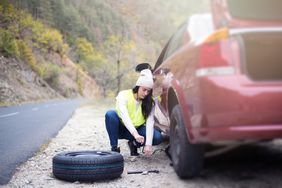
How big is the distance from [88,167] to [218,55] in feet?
6.16

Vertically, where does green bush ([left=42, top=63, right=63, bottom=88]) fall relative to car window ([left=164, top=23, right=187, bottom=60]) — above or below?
below

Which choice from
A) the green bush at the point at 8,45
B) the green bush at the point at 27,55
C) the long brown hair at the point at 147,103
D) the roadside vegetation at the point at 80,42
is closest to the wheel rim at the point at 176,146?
the long brown hair at the point at 147,103

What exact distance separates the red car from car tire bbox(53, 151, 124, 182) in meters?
1.08

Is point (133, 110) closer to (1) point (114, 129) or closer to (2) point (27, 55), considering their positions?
(1) point (114, 129)

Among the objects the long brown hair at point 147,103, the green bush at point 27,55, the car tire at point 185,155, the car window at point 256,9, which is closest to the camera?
the car window at point 256,9

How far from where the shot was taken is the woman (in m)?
5.08

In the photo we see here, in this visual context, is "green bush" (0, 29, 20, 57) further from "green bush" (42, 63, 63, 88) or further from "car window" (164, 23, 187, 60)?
"car window" (164, 23, 187, 60)

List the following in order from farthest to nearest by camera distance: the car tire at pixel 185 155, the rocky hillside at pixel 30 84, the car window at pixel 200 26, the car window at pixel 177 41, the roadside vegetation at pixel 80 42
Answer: the rocky hillside at pixel 30 84 < the roadside vegetation at pixel 80 42 < the car window at pixel 177 41 < the car tire at pixel 185 155 < the car window at pixel 200 26

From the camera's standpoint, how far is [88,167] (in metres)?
4.28

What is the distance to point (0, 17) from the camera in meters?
30.7

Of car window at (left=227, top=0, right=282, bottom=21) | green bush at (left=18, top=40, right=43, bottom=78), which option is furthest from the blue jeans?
green bush at (left=18, top=40, right=43, bottom=78)

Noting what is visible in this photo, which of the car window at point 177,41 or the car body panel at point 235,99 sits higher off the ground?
the car window at point 177,41

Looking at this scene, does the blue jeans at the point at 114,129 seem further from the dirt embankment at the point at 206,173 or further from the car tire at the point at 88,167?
the car tire at the point at 88,167

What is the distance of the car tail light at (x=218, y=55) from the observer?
3170 millimetres
